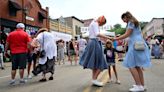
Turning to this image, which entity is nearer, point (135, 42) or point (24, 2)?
point (135, 42)

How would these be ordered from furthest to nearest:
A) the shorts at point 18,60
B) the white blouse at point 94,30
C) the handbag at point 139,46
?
the shorts at point 18,60
the white blouse at point 94,30
the handbag at point 139,46

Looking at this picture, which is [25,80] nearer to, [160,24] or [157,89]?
[157,89]

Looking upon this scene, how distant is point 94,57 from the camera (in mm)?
9273

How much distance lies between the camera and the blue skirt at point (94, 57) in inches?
366

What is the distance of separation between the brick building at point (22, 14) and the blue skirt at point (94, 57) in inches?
701

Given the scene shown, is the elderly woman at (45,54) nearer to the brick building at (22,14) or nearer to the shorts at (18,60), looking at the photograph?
the shorts at (18,60)

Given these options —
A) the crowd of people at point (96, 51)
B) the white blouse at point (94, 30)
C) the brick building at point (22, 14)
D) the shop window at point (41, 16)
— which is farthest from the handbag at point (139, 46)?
the shop window at point (41, 16)

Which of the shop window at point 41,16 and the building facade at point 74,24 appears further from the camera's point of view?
the building facade at point 74,24

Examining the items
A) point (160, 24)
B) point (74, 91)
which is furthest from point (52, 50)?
point (160, 24)

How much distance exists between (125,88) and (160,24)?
268ft

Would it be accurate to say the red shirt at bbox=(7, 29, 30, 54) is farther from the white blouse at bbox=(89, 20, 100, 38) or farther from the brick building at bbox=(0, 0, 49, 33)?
the brick building at bbox=(0, 0, 49, 33)

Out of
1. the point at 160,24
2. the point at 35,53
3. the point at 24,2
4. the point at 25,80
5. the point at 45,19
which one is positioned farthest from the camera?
the point at 160,24

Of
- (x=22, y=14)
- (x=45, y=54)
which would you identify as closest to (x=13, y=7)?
(x=22, y=14)

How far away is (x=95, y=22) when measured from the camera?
9336mm
